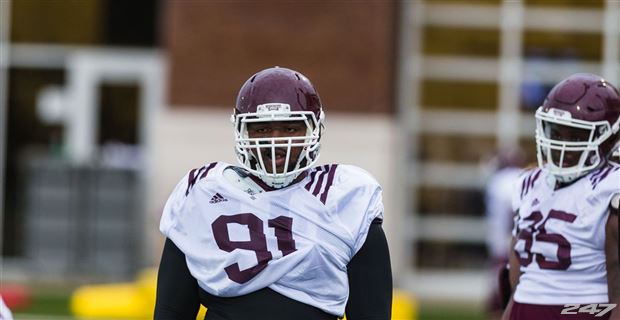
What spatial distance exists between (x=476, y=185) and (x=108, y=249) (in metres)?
4.25

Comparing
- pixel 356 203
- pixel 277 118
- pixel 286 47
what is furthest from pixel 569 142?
pixel 286 47

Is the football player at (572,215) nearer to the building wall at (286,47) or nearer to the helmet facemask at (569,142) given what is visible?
the helmet facemask at (569,142)

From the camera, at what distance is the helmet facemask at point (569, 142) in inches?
192

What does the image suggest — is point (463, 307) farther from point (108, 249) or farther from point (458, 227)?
point (108, 249)

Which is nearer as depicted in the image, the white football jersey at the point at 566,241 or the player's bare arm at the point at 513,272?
the white football jersey at the point at 566,241

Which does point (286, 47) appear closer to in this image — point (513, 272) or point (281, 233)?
point (513, 272)

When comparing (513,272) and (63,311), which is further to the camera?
(63,311)

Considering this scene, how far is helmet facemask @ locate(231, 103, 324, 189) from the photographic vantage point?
3838mm

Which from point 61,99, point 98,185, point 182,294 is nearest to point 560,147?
point 182,294

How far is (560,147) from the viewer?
488 centimetres

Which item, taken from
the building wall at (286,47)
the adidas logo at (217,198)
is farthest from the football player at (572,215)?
the building wall at (286,47)

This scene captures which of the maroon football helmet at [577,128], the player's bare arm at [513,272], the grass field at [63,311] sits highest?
the maroon football helmet at [577,128]

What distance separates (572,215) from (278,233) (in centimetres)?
144

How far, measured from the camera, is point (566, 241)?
485 cm
